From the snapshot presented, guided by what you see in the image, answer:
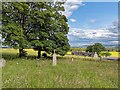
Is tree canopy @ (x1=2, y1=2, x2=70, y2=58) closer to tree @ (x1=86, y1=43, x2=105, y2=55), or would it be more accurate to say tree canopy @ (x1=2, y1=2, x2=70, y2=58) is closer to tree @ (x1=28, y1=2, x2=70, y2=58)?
tree @ (x1=28, y1=2, x2=70, y2=58)

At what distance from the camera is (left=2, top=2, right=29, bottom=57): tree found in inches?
1055

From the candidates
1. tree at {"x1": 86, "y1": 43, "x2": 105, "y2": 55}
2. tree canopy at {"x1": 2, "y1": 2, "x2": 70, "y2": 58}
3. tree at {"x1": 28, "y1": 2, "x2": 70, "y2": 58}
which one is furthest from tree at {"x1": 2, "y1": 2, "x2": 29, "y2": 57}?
tree at {"x1": 86, "y1": 43, "x2": 105, "y2": 55}

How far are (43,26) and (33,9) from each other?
2.25 meters

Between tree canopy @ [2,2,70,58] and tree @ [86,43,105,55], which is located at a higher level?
tree canopy @ [2,2,70,58]

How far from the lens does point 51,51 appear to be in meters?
29.8

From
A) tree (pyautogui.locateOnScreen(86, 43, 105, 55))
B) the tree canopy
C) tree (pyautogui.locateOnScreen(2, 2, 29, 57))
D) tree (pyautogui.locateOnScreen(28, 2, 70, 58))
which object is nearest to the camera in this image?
tree (pyautogui.locateOnScreen(2, 2, 29, 57))

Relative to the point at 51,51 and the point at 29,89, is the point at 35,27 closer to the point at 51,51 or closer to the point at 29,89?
the point at 51,51

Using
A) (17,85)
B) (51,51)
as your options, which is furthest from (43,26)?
(17,85)

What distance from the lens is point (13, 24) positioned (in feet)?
90.9

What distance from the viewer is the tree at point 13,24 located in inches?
1055

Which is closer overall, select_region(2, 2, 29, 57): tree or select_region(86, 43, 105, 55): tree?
select_region(2, 2, 29, 57): tree

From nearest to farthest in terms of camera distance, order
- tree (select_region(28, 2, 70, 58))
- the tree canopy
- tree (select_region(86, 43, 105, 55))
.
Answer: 1. the tree canopy
2. tree (select_region(28, 2, 70, 58))
3. tree (select_region(86, 43, 105, 55))

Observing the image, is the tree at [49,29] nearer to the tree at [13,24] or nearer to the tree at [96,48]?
the tree at [13,24]

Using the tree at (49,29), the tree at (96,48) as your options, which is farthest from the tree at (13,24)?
the tree at (96,48)
